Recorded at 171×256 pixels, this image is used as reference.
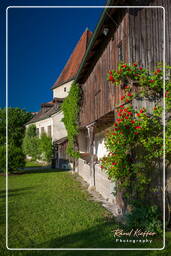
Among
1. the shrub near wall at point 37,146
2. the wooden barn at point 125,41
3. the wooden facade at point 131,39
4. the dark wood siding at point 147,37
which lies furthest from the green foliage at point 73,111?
the dark wood siding at point 147,37

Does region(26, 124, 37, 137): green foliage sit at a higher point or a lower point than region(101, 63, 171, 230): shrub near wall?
higher

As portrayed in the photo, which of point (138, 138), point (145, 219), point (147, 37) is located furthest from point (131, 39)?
point (145, 219)

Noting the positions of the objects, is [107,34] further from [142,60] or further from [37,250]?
[37,250]

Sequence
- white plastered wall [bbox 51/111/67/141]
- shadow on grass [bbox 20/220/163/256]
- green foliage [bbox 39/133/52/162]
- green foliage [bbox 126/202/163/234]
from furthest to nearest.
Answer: white plastered wall [bbox 51/111/67/141] < green foliage [bbox 39/133/52/162] < green foliage [bbox 126/202/163/234] < shadow on grass [bbox 20/220/163/256]

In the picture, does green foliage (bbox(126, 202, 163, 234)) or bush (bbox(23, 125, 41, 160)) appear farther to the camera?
bush (bbox(23, 125, 41, 160))

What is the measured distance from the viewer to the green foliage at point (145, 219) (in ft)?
17.6

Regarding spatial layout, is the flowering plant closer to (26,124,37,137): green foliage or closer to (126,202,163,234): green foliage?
(126,202,163,234): green foliage

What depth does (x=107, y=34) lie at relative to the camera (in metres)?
8.00

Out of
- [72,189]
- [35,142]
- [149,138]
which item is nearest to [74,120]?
[72,189]

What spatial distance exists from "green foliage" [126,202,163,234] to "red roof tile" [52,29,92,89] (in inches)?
839

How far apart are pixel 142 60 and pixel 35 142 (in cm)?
2272

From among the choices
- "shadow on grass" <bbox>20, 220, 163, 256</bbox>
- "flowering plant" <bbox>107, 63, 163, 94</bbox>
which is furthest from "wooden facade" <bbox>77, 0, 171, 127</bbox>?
"shadow on grass" <bbox>20, 220, 163, 256</bbox>

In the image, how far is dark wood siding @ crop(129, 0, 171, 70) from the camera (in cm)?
613

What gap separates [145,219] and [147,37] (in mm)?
4252
